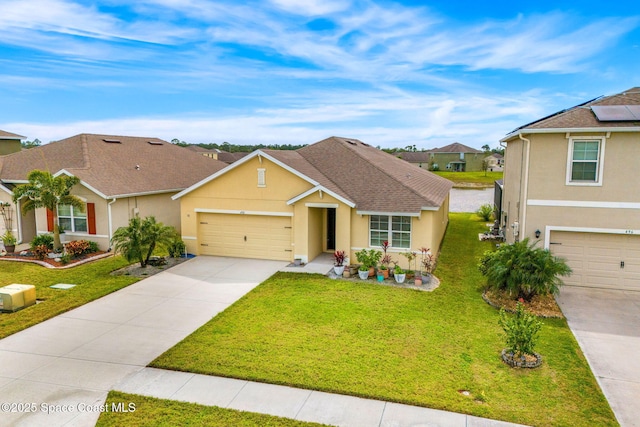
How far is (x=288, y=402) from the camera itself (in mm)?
7152

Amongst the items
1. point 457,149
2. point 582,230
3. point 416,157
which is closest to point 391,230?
point 582,230

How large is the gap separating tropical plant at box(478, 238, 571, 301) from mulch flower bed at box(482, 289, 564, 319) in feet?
0.65

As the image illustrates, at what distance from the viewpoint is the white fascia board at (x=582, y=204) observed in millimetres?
13094

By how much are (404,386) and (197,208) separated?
12.5 meters

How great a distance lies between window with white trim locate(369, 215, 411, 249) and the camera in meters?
15.4

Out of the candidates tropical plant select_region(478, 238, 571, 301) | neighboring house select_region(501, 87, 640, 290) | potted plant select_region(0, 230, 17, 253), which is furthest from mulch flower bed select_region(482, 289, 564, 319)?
potted plant select_region(0, 230, 17, 253)

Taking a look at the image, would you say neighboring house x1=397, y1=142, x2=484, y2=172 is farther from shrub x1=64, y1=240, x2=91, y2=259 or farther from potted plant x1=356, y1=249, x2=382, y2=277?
shrub x1=64, y1=240, x2=91, y2=259

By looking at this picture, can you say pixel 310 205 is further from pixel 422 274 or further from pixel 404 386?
pixel 404 386

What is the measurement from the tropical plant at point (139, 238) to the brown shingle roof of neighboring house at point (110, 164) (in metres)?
3.76

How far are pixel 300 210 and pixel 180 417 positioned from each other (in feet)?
33.6

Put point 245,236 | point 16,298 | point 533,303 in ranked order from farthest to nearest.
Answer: point 245,236
point 533,303
point 16,298

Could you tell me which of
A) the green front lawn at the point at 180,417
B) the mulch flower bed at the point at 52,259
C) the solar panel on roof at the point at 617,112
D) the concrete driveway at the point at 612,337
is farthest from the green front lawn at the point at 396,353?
the mulch flower bed at the point at 52,259

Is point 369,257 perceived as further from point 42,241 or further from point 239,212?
point 42,241

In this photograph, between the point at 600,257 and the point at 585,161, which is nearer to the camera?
the point at 585,161
